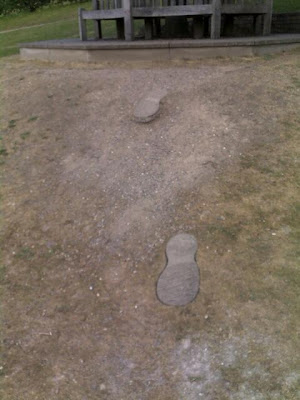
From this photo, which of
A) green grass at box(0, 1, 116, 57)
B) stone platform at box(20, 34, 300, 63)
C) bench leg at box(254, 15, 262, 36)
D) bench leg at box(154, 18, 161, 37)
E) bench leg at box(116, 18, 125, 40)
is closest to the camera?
stone platform at box(20, 34, 300, 63)

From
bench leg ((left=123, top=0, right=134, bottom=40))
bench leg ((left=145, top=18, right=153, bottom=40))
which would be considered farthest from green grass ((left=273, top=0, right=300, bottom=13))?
bench leg ((left=123, top=0, right=134, bottom=40))

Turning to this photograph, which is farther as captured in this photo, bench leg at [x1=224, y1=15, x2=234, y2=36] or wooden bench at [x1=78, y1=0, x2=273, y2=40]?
bench leg at [x1=224, y1=15, x2=234, y2=36]

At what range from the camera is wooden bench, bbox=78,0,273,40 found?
8066 millimetres

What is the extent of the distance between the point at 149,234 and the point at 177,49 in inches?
179

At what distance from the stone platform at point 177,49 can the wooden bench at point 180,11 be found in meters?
0.45

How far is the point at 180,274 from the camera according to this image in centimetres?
401

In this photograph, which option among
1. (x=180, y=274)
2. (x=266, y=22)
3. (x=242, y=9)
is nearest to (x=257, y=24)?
(x=266, y=22)

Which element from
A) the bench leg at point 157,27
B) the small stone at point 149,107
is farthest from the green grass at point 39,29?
the small stone at point 149,107

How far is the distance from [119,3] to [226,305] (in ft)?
22.6

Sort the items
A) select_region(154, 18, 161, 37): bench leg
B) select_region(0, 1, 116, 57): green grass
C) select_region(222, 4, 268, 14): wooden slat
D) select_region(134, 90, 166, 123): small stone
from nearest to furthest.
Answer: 1. select_region(134, 90, 166, 123): small stone
2. select_region(222, 4, 268, 14): wooden slat
3. select_region(154, 18, 161, 37): bench leg
4. select_region(0, 1, 116, 57): green grass

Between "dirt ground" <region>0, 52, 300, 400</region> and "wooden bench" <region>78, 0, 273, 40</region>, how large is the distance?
4.54ft

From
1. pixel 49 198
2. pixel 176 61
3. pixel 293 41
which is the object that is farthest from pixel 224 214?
pixel 293 41

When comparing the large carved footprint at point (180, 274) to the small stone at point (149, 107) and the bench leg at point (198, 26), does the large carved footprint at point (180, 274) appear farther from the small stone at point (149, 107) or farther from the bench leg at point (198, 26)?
the bench leg at point (198, 26)

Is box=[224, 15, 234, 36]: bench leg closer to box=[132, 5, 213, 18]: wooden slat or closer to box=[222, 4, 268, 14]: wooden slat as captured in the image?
box=[222, 4, 268, 14]: wooden slat
